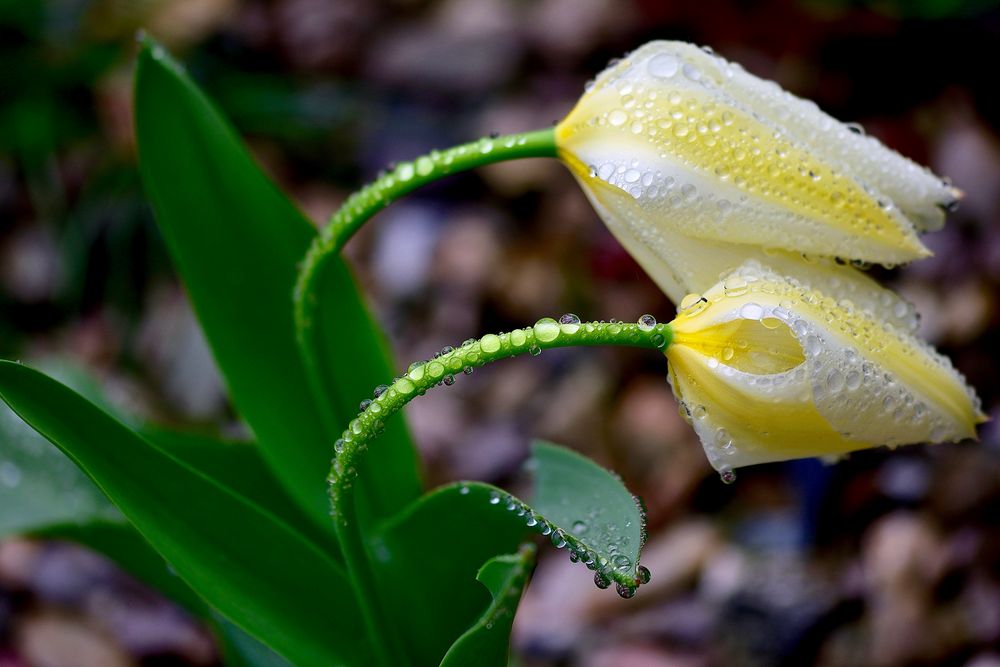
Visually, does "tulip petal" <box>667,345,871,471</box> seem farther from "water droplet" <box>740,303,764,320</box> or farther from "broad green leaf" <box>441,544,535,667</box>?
"broad green leaf" <box>441,544,535,667</box>

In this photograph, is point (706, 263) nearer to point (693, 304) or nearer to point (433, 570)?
point (693, 304)

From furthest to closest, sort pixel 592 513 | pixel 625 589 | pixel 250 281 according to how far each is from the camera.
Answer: pixel 250 281 → pixel 592 513 → pixel 625 589

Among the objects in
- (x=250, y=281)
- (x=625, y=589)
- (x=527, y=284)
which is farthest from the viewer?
(x=527, y=284)

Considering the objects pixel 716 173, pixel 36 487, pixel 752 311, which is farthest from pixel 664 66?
pixel 36 487

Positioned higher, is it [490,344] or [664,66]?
[664,66]

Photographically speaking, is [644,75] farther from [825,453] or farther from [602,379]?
[602,379]

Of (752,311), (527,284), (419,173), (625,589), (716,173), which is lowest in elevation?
(625,589)

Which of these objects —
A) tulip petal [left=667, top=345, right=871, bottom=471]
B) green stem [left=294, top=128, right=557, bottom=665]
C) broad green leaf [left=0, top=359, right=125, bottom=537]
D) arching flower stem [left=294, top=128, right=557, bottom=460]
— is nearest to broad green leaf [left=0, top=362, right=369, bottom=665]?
green stem [left=294, top=128, right=557, bottom=665]

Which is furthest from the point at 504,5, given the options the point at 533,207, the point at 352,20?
the point at 533,207
